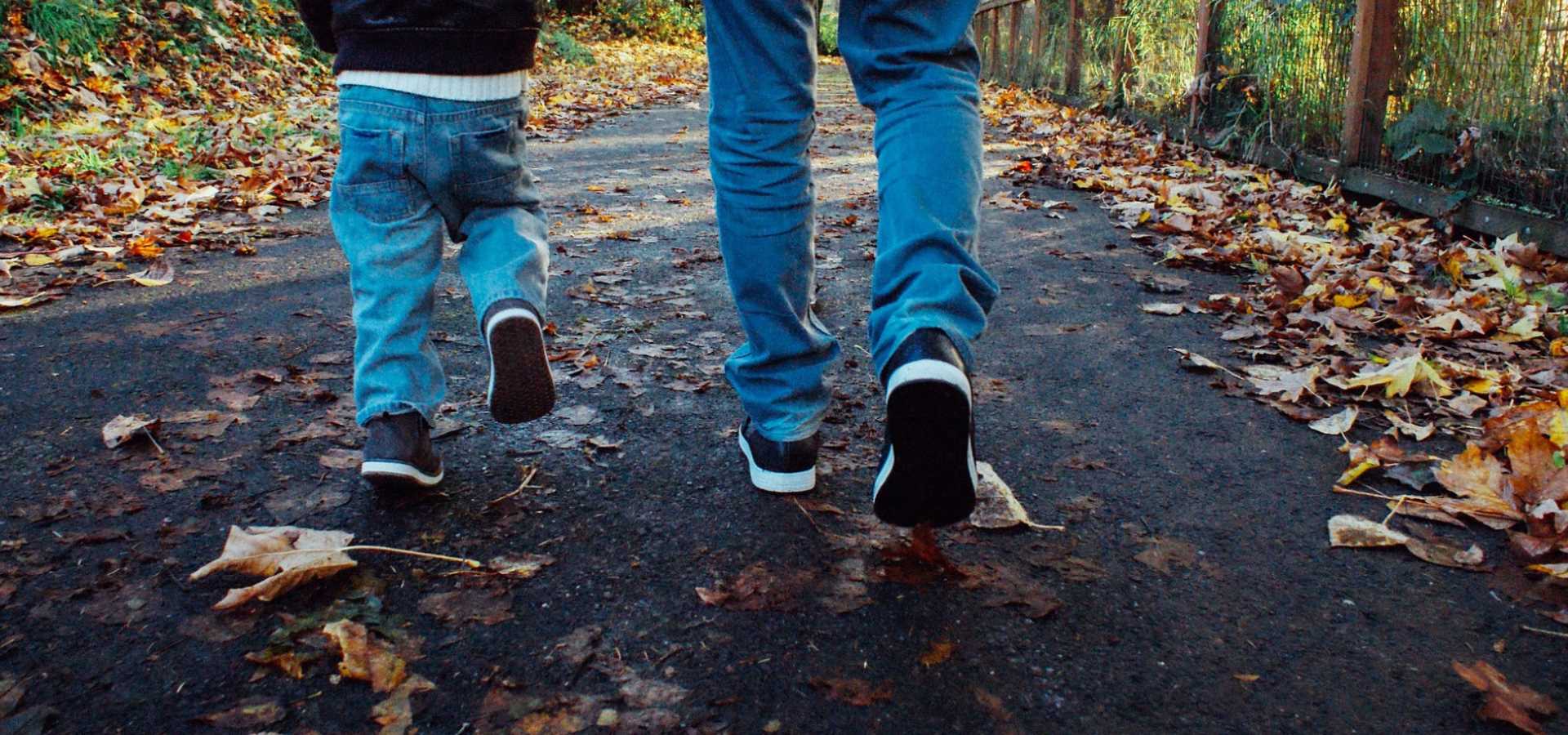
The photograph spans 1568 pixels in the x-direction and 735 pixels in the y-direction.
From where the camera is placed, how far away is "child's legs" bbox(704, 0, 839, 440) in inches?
66.5

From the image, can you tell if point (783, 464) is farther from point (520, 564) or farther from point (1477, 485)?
point (1477, 485)

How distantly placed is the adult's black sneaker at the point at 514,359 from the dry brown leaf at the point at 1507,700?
5.02ft

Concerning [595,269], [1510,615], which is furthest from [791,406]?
[595,269]

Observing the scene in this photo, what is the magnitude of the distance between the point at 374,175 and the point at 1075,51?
32.1 feet

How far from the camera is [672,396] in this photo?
2.63 m

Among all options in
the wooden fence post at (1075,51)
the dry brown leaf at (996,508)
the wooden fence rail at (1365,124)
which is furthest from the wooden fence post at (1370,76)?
the wooden fence post at (1075,51)

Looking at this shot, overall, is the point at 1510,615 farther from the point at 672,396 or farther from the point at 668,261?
the point at 668,261

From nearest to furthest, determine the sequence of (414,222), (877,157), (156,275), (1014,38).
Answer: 1. (877,157)
2. (414,222)
3. (156,275)
4. (1014,38)

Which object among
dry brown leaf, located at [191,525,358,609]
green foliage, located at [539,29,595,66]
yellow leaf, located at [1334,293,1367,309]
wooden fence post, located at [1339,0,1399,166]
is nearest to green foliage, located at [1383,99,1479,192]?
wooden fence post, located at [1339,0,1399,166]

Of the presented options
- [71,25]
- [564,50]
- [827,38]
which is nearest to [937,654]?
[71,25]

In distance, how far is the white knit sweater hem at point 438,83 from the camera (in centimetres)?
187

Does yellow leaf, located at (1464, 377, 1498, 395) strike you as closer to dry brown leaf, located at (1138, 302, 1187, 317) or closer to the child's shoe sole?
dry brown leaf, located at (1138, 302, 1187, 317)

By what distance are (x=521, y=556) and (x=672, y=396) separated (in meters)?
0.89

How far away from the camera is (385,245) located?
6.35ft
